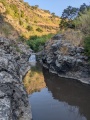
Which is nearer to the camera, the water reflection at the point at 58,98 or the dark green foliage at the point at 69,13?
the water reflection at the point at 58,98

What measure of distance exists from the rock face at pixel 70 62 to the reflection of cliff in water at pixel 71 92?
1354 mm

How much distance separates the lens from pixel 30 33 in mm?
91562

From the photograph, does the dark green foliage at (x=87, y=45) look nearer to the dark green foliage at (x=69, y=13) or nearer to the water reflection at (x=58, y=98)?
the water reflection at (x=58, y=98)

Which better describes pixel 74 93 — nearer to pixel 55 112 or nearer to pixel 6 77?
pixel 55 112

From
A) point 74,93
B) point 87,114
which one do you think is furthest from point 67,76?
point 87,114

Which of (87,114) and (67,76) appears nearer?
(87,114)

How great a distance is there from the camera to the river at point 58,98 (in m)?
19.4

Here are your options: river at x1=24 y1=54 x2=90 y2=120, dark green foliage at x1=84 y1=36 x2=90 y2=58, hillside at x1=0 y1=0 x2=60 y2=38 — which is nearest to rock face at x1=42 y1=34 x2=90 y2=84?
dark green foliage at x1=84 y1=36 x2=90 y2=58

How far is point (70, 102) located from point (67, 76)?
1002 centimetres

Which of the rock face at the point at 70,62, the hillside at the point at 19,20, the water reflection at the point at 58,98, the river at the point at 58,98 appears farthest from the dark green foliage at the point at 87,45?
the hillside at the point at 19,20

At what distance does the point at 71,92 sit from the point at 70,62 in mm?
6877

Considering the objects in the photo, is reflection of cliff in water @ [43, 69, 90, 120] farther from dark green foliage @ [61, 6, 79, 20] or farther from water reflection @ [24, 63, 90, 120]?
dark green foliage @ [61, 6, 79, 20]

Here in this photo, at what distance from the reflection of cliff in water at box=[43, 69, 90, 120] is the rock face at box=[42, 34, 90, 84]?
1.35 m

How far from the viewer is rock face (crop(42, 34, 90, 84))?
1228 inches
